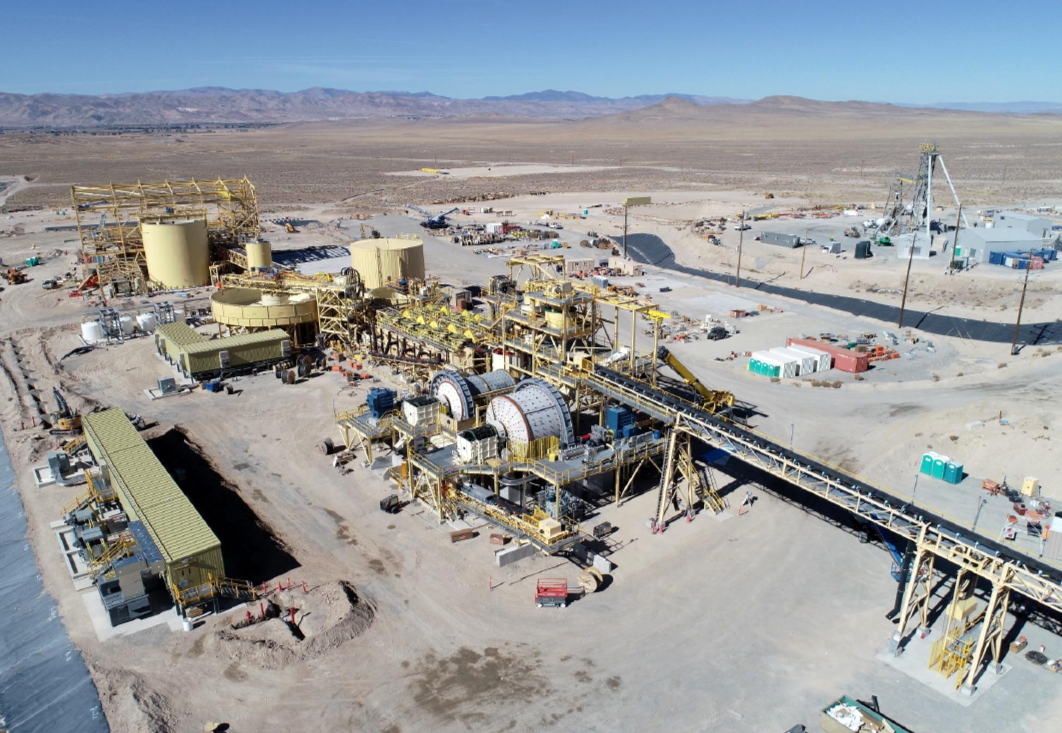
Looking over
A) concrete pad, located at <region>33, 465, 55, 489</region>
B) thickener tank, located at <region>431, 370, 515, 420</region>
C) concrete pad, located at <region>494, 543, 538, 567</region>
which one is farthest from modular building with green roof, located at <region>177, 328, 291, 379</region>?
concrete pad, located at <region>494, 543, 538, 567</region>

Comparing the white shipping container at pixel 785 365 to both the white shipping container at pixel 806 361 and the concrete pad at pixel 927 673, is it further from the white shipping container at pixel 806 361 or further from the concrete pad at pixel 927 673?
the concrete pad at pixel 927 673

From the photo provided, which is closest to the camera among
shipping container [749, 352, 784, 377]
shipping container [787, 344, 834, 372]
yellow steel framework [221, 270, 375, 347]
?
shipping container [749, 352, 784, 377]

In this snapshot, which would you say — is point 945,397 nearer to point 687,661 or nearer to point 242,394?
point 687,661

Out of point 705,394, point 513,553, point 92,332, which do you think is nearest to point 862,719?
point 513,553

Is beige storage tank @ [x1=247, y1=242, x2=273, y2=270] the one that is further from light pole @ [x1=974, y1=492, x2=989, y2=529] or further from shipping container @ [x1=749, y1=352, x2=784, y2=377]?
light pole @ [x1=974, y1=492, x2=989, y2=529]

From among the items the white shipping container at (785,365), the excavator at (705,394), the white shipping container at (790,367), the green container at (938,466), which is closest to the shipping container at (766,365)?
the white shipping container at (785,365)
